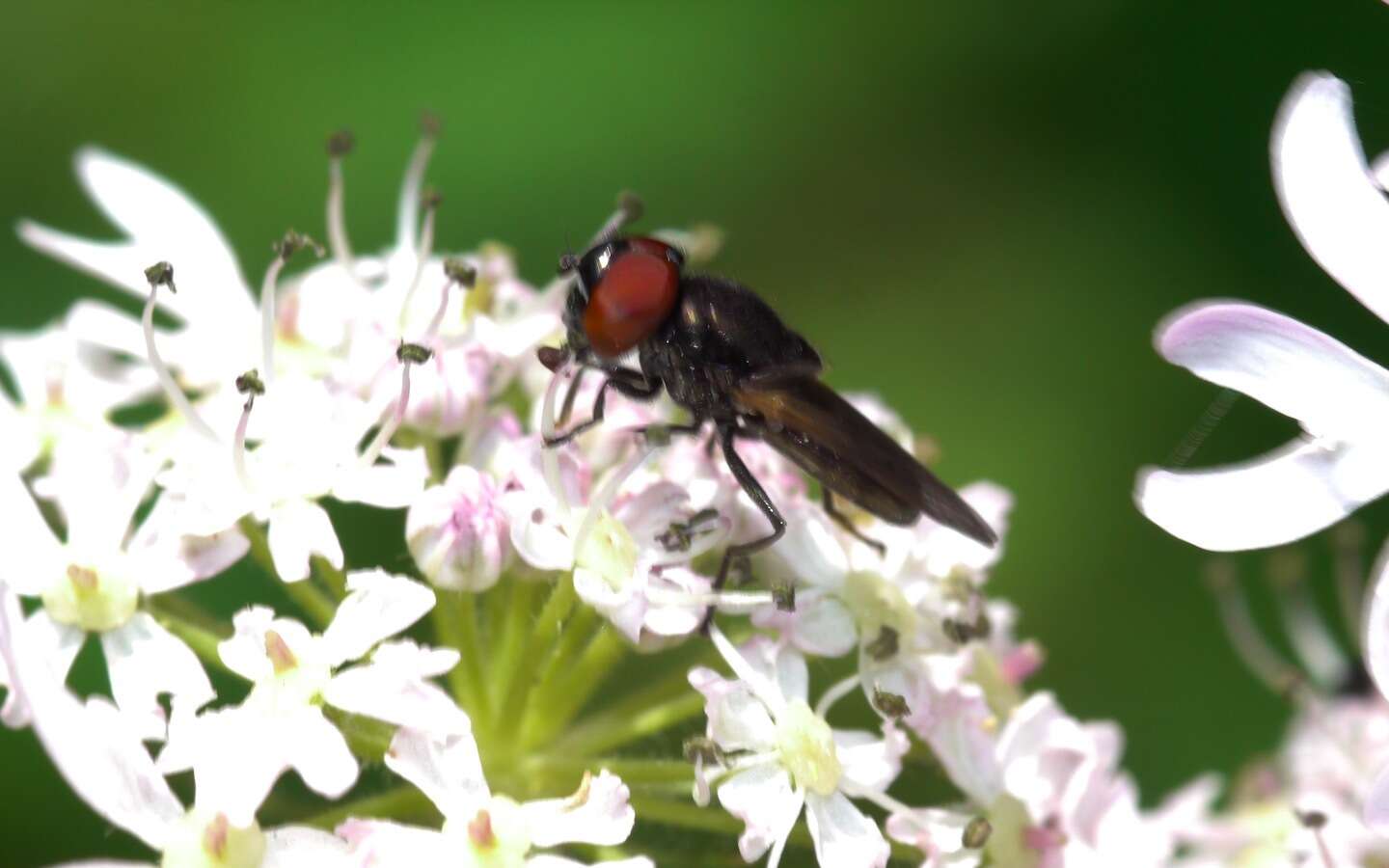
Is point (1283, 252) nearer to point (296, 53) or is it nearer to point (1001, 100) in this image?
point (1001, 100)

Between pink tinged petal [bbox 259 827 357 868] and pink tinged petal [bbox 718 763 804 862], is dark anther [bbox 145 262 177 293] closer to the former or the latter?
pink tinged petal [bbox 259 827 357 868]

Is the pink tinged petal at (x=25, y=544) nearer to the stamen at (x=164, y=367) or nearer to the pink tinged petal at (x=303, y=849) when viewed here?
the stamen at (x=164, y=367)

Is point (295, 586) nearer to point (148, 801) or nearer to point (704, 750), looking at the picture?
point (148, 801)

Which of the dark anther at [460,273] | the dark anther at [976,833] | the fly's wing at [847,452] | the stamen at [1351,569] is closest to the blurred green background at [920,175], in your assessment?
the stamen at [1351,569]

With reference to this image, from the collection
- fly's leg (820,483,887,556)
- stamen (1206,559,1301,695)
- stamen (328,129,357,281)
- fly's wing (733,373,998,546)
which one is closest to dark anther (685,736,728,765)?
fly's wing (733,373,998,546)

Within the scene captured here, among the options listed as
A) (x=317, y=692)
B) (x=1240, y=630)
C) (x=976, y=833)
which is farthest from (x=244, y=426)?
(x=1240, y=630)

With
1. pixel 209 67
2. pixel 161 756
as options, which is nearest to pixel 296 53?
pixel 209 67
